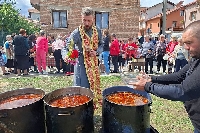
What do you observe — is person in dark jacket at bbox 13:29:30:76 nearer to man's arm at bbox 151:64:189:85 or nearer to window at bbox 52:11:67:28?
man's arm at bbox 151:64:189:85

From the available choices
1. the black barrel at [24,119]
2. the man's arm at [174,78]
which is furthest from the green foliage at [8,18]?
the man's arm at [174,78]

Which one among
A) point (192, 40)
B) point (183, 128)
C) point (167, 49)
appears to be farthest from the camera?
point (167, 49)

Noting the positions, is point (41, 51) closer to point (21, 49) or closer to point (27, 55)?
point (27, 55)

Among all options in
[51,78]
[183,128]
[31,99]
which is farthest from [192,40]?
[51,78]

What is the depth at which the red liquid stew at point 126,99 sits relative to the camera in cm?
274

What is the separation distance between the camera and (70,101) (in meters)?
2.81

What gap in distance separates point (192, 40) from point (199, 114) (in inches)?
34.6

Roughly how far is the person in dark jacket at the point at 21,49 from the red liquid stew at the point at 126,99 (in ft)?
24.7

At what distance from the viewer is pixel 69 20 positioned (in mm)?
18891

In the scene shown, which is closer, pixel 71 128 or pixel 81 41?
pixel 71 128

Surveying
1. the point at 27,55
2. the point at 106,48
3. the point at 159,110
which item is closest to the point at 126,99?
the point at 159,110

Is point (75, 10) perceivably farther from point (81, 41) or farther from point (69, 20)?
point (81, 41)

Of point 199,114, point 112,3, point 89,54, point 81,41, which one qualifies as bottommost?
point 199,114

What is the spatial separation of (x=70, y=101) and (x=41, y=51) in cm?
833
